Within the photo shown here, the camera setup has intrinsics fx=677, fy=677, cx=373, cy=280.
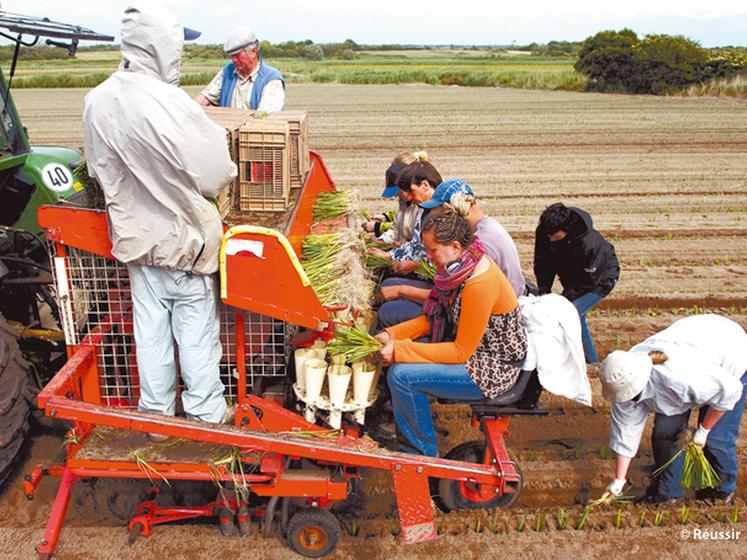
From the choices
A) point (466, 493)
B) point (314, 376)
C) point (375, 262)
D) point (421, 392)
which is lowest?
point (466, 493)

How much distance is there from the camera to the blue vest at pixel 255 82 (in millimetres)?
5656

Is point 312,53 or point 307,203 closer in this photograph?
point 307,203

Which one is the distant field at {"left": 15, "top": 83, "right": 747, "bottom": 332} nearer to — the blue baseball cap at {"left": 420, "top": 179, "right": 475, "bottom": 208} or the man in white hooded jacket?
the blue baseball cap at {"left": 420, "top": 179, "right": 475, "bottom": 208}

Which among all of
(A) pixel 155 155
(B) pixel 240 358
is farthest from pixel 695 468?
(A) pixel 155 155

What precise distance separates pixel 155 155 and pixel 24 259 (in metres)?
1.90

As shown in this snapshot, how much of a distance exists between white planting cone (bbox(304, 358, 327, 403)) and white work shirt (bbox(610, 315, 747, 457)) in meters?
1.69

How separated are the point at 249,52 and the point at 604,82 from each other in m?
32.3

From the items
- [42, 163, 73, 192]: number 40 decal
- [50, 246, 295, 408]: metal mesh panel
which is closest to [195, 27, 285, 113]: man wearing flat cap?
[42, 163, 73, 192]: number 40 decal

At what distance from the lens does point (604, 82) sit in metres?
34.1

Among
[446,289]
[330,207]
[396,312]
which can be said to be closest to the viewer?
[446,289]

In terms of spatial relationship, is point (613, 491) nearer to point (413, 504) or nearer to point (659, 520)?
point (659, 520)

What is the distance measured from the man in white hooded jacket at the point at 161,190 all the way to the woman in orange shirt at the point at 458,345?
1.02 metres

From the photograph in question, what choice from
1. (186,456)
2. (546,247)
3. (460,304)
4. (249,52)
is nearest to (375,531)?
(186,456)

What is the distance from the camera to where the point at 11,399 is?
12.1 feet
